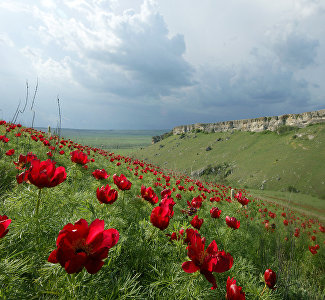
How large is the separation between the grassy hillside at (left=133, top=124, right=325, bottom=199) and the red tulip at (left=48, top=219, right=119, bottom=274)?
60.8 ft

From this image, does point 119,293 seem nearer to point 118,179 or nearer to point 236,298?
point 236,298

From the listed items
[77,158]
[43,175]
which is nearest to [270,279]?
[43,175]

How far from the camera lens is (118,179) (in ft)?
9.51

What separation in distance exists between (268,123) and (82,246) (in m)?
67.4

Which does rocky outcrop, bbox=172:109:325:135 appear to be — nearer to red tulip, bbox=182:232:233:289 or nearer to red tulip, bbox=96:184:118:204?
red tulip, bbox=182:232:233:289

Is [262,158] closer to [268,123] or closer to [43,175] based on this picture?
[268,123]

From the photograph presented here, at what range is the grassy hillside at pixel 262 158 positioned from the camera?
28156 mm

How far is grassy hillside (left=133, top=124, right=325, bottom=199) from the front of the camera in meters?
28.2

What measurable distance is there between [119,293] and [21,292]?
0.71m

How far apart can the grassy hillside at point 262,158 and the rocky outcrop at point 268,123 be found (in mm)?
2873

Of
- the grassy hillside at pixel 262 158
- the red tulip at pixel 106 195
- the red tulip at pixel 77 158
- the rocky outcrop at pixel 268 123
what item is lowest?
the grassy hillside at pixel 262 158

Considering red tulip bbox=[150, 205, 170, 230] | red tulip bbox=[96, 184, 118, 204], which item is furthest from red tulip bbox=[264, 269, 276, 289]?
red tulip bbox=[96, 184, 118, 204]

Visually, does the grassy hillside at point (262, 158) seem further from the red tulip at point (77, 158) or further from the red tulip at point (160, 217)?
the red tulip at point (160, 217)

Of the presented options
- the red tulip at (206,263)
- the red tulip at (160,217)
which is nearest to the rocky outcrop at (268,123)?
the red tulip at (160,217)
